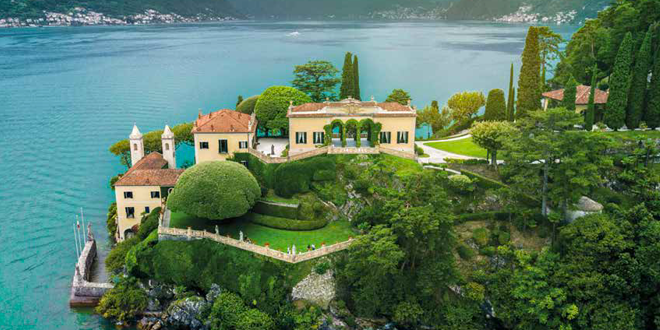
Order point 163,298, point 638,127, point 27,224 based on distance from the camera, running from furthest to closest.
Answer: point 27,224, point 638,127, point 163,298

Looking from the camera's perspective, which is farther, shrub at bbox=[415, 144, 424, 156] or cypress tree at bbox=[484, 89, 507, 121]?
cypress tree at bbox=[484, 89, 507, 121]

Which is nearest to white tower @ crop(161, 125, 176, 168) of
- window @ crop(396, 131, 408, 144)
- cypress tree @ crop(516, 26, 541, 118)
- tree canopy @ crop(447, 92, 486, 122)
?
window @ crop(396, 131, 408, 144)

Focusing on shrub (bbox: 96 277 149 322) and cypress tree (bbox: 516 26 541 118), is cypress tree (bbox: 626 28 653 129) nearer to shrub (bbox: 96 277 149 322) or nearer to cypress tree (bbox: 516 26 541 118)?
cypress tree (bbox: 516 26 541 118)

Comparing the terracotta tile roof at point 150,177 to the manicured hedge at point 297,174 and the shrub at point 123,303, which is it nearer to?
the manicured hedge at point 297,174

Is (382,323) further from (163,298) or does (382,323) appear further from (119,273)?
(119,273)

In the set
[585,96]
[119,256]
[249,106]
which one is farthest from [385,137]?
[119,256]

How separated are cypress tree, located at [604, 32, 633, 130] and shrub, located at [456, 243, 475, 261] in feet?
Answer: 72.1

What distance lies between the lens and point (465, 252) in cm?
4400

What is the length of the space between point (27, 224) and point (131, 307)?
24612mm

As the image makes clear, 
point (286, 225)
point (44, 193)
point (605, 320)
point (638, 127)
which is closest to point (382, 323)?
point (286, 225)

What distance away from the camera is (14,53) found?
160875 mm

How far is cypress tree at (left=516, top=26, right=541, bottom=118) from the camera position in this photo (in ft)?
190

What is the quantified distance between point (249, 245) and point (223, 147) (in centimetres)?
1485

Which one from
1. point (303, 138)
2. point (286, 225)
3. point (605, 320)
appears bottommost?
point (605, 320)
